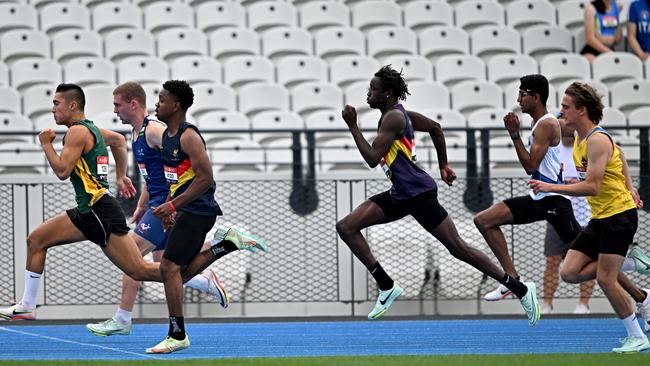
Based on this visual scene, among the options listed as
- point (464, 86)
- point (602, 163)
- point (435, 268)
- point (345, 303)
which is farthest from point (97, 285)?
point (602, 163)

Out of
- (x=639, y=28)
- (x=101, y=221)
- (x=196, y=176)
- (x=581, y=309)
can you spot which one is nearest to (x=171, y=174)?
(x=196, y=176)

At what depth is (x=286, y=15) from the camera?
51.9 ft

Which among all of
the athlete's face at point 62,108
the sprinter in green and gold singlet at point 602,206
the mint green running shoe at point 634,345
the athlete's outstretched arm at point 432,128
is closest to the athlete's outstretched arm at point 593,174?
the sprinter in green and gold singlet at point 602,206

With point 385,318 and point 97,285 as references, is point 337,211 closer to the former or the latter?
point 385,318

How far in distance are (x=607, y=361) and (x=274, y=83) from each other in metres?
7.69

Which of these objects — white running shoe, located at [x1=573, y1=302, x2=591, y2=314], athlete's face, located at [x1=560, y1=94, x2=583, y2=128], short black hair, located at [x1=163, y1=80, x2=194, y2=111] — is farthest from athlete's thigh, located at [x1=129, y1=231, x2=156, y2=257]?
white running shoe, located at [x1=573, y1=302, x2=591, y2=314]

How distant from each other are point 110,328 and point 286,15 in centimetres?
769

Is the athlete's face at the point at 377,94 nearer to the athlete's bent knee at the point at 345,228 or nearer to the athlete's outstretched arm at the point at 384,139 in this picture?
the athlete's outstretched arm at the point at 384,139

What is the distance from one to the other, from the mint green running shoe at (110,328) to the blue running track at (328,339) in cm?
10

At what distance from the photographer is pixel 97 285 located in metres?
12.1

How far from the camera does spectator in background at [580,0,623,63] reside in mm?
14969

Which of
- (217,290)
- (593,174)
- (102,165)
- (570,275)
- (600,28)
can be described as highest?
(600,28)

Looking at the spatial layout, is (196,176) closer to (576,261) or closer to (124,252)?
(124,252)

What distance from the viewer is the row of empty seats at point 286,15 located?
15.8 metres
